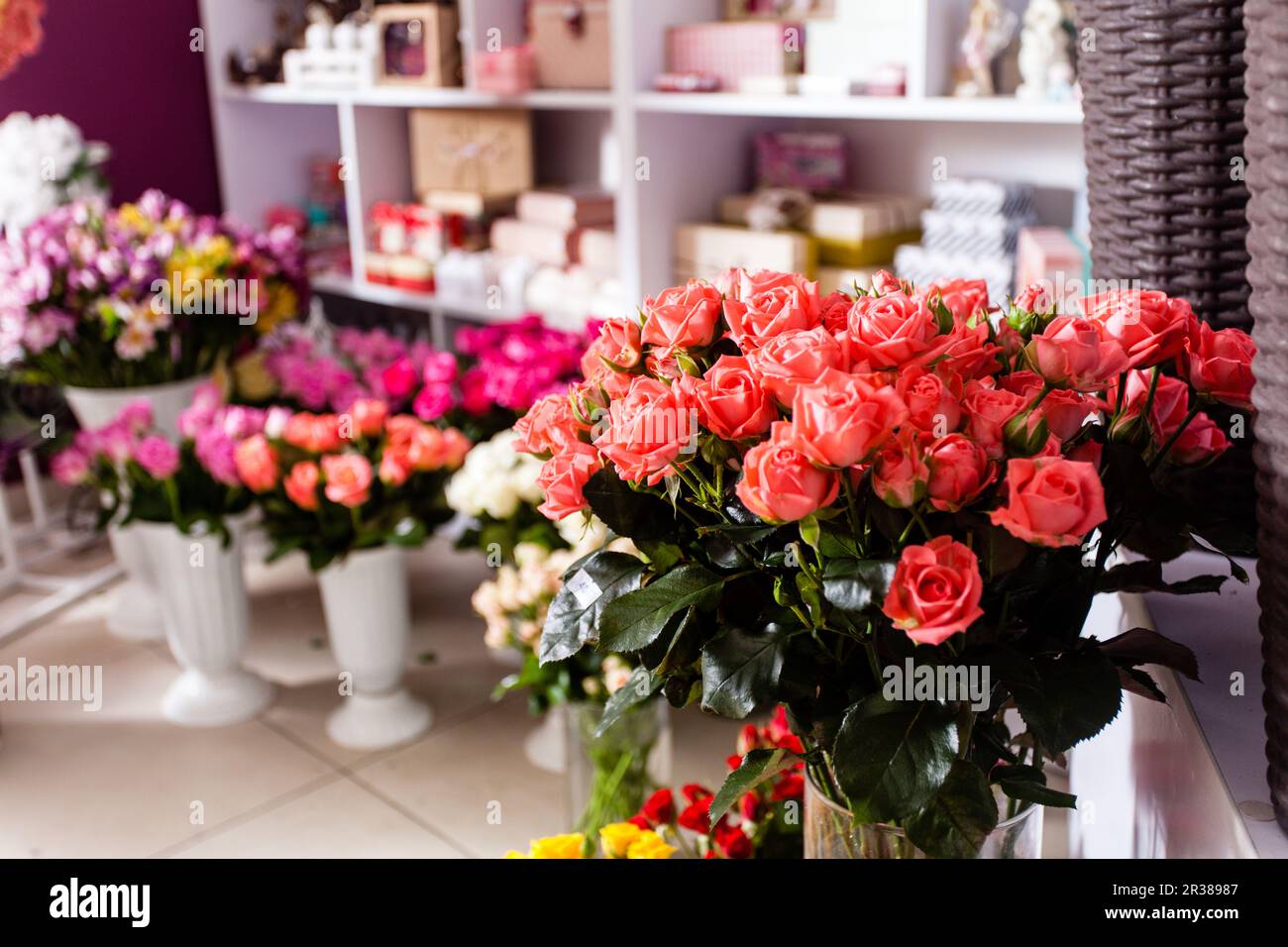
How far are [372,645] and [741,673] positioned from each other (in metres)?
1.66

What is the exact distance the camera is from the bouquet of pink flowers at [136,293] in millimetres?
2352

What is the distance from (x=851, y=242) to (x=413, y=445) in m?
0.94

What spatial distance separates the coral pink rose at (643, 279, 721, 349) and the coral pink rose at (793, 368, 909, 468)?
0.14 meters

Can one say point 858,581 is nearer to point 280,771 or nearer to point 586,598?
point 586,598

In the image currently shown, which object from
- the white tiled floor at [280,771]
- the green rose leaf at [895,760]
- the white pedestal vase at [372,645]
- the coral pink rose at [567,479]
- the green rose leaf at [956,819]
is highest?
the coral pink rose at [567,479]

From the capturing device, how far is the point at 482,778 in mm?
2113

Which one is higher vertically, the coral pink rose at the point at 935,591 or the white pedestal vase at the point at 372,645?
the coral pink rose at the point at 935,591

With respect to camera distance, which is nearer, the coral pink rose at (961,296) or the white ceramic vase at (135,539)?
the coral pink rose at (961,296)

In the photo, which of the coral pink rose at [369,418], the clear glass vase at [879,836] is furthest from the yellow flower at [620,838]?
the coral pink rose at [369,418]

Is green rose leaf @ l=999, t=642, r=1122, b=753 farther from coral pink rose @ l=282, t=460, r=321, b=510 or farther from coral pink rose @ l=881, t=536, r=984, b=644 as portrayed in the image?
coral pink rose @ l=282, t=460, r=321, b=510

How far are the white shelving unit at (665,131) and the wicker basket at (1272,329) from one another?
4.41 ft

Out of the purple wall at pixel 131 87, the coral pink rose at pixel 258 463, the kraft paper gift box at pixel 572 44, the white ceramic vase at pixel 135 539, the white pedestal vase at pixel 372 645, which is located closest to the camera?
the coral pink rose at pixel 258 463

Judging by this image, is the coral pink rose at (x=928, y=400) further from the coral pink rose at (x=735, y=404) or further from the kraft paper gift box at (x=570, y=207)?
the kraft paper gift box at (x=570, y=207)

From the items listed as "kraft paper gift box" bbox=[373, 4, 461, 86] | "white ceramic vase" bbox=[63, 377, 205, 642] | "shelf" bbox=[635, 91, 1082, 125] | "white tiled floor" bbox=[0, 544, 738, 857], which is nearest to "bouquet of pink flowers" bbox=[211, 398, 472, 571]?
"white tiled floor" bbox=[0, 544, 738, 857]
